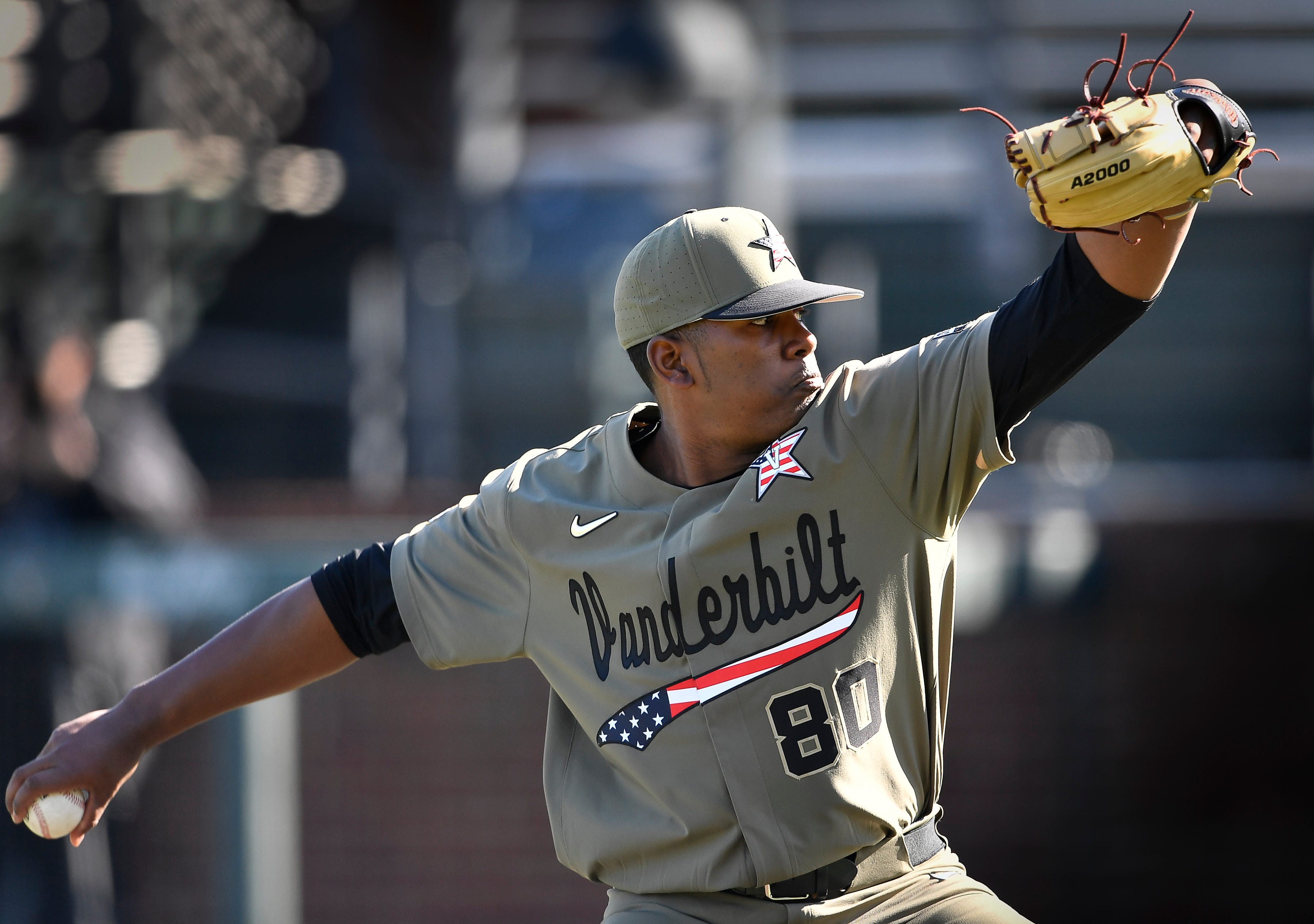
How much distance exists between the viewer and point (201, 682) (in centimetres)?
284

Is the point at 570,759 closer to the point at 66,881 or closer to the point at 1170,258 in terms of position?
the point at 1170,258

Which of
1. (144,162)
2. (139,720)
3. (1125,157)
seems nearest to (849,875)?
(1125,157)

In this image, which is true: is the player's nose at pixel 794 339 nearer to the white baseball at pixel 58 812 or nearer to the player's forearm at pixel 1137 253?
the player's forearm at pixel 1137 253

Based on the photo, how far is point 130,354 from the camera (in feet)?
22.7

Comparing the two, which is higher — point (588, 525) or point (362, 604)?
point (588, 525)

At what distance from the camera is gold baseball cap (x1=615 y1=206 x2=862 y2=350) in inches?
104

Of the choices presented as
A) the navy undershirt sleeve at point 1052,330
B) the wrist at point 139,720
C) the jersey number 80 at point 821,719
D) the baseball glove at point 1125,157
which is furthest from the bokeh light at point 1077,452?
the wrist at point 139,720

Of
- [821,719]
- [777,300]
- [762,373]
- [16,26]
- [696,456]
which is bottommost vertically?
[821,719]

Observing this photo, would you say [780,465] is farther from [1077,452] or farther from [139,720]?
[1077,452]

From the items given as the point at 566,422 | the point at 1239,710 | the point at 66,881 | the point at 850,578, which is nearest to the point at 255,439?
the point at 566,422

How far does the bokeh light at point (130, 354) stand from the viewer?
22.2 ft

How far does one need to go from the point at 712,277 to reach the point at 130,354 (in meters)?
5.02

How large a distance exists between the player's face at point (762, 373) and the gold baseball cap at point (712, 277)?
5cm

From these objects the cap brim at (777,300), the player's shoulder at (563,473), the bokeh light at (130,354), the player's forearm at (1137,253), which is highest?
the player's forearm at (1137,253)
